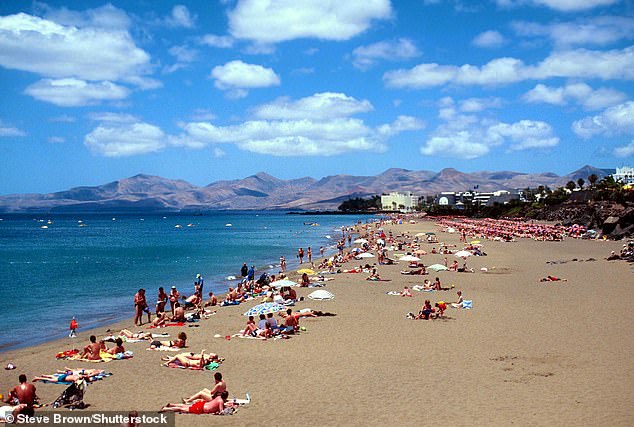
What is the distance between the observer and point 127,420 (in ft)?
26.8

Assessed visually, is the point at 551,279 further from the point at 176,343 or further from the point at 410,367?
the point at 176,343

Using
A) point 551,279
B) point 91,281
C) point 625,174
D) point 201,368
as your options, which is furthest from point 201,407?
point 625,174

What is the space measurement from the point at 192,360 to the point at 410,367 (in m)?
4.53

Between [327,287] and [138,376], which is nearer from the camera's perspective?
[138,376]

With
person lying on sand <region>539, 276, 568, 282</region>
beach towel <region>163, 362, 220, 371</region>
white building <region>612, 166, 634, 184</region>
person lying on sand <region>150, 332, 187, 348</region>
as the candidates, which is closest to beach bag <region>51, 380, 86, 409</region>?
beach towel <region>163, 362, 220, 371</region>

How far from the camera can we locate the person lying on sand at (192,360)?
11.3 metres

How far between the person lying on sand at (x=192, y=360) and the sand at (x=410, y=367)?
24 cm

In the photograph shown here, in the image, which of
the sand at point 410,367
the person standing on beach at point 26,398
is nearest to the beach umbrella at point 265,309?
the sand at point 410,367

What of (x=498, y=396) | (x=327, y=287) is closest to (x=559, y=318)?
(x=498, y=396)

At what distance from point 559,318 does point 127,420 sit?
1216cm

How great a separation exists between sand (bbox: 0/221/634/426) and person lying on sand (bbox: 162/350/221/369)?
0.24 metres

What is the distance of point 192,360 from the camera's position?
448 inches

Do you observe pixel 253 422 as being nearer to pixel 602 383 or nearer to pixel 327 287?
pixel 602 383

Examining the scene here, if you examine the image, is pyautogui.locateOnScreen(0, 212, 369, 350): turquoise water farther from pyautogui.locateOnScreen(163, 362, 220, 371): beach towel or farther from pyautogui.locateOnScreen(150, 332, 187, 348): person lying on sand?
pyautogui.locateOnScreen(163, 362, 220, 371): beach towel
